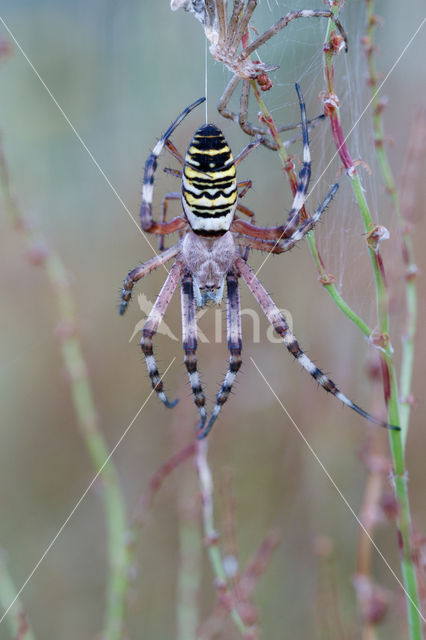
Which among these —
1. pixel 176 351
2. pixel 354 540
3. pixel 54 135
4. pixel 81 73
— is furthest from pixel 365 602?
pixel 81 73

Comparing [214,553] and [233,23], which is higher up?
[233,23]

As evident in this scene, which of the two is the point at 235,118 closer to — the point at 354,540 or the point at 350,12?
the point at 350,12

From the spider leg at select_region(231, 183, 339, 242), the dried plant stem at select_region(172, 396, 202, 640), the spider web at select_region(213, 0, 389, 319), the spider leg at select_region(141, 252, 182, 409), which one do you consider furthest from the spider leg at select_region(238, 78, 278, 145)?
the dried plant stem at select_region(172, 396, 202, 640)

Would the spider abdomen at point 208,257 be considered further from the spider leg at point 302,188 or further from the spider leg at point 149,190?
the spider leg at point 302,188

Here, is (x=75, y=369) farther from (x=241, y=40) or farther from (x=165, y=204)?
(x=241, y=40)

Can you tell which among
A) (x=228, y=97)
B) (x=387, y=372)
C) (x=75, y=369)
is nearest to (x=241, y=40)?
(x=228, y=97)

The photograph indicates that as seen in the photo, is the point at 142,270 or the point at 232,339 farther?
the point at 232,339

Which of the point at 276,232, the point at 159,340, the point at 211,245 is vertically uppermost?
the point at 276,232
